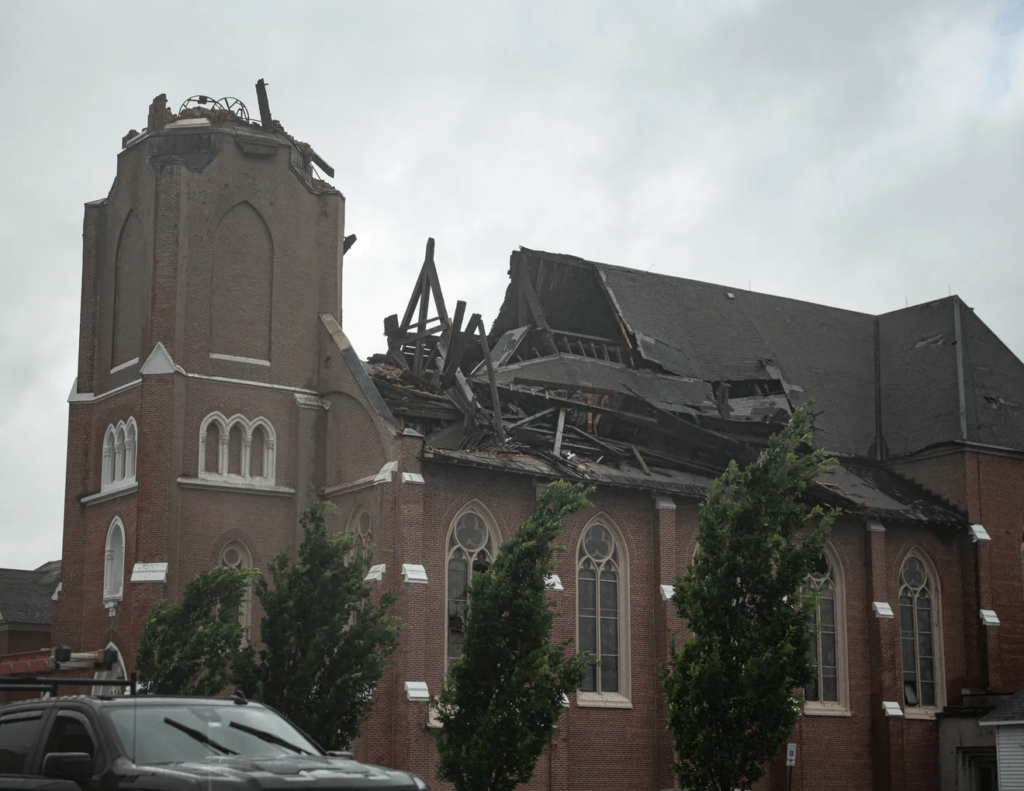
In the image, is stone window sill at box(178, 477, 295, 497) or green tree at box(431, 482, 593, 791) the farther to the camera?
stone window sill at box(178, 477, 295, 497)

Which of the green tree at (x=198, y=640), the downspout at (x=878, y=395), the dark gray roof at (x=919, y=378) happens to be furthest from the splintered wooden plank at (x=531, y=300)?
the green tree at (x=198, y=640)

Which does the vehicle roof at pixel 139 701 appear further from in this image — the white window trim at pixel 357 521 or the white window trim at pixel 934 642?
the white window trim at pixel 934 642

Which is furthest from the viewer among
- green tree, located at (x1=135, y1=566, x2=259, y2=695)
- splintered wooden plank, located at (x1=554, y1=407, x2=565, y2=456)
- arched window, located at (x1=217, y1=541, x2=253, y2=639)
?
splintered wooden plank, located at (x1=554, y1=407, x2=565, y2=456)

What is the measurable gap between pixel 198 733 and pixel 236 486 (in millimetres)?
22896

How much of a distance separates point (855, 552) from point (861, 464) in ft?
16.9

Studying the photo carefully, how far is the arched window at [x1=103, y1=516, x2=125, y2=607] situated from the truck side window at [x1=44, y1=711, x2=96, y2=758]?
22.6m

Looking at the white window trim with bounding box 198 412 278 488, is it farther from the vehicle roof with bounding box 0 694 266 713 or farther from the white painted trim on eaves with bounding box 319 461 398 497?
the vehicle roof with bounding box 0 694 266 713

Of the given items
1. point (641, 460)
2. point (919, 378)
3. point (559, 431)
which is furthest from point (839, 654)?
point (919, 378)

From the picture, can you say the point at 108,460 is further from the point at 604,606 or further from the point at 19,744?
the point at 19,744

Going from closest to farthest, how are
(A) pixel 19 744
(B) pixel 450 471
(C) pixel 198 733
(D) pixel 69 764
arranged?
(D) pixel 69 764
(C) pixel 198 733
(A) pixel 19 744
(B) pixel 450 471

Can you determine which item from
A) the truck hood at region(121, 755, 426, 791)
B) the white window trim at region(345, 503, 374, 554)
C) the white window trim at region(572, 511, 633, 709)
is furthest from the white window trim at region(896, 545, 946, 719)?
the truck hood at region(121, 755, 426, 791)

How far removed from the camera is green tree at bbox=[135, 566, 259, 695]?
22500 millimetres

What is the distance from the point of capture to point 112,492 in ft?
106

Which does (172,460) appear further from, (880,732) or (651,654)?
(880,732)
